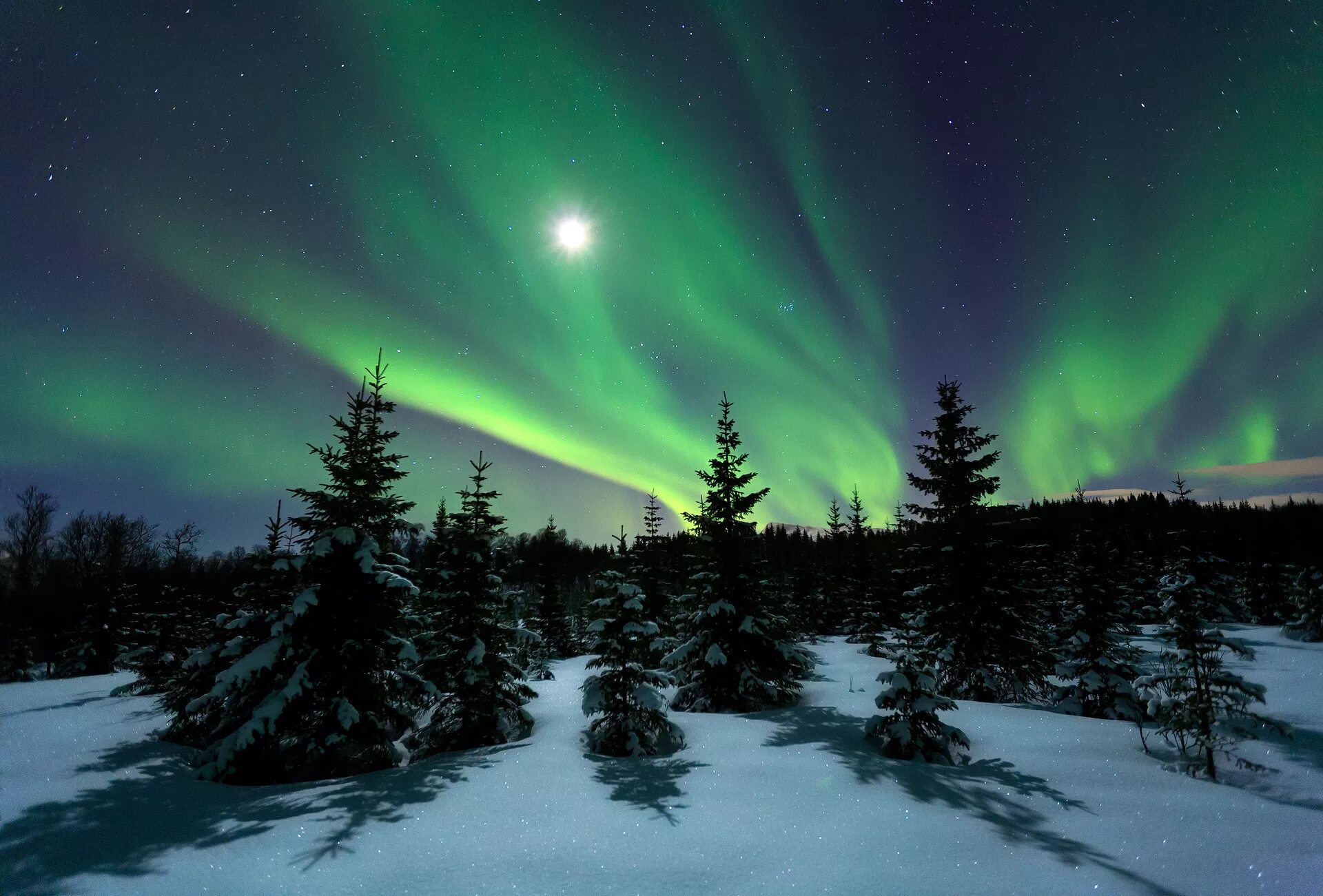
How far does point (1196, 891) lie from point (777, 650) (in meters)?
11.9

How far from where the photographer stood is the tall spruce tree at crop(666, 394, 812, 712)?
663 inches

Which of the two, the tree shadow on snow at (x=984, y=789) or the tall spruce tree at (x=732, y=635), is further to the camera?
the tall spruce tree at (x=732, y=635)

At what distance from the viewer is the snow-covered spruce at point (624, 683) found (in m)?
11.8

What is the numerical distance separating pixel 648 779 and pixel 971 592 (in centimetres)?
1482

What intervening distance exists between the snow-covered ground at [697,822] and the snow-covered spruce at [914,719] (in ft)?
1.78

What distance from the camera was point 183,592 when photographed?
24969mm

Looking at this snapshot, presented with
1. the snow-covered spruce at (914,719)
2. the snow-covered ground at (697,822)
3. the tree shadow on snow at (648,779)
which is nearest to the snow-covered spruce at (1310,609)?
the snow-covered ground at (697,822)

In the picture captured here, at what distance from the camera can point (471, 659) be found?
13117mm

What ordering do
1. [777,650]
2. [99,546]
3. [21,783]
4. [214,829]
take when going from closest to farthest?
[214,829], [21,783], [777,650], [99,546]

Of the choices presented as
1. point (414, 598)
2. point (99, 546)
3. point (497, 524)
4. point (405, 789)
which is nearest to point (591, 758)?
point (405, 789)

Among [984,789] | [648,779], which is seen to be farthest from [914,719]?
[648,779]

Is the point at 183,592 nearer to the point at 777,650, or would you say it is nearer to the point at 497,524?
the point at 497,524

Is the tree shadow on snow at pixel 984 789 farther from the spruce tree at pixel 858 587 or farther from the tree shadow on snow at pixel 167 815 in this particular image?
the spruce tree at pixel 858 587

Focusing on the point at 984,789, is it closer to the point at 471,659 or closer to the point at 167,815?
the point at 471,659
